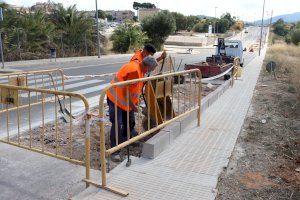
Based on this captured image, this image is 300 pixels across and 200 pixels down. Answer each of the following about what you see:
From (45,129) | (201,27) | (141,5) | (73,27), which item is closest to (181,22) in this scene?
(201,27)

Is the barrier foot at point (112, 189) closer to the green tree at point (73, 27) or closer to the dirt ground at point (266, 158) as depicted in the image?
the dirt ground at point (266, 158)

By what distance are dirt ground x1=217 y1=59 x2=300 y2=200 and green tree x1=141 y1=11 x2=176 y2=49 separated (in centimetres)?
3662

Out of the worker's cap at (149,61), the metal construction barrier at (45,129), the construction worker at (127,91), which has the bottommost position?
the metal construction barrier at (45,129)

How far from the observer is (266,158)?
5.96 m

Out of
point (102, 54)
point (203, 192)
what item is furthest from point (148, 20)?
point (203, 192)

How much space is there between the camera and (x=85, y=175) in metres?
4.93

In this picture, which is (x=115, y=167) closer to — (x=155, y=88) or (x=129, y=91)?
(x=129, y=91)

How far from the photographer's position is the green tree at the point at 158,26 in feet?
151

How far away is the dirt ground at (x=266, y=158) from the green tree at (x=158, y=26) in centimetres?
3662

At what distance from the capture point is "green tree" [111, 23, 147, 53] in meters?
38.4

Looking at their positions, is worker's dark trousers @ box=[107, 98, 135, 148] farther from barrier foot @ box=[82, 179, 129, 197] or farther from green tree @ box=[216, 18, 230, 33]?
green tree @ box=[216, 18, 230, 33]

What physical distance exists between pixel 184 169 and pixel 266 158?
5.04ft

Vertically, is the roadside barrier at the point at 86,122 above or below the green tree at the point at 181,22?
below

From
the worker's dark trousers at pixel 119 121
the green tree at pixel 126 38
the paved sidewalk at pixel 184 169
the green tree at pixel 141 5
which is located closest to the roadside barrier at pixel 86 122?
the worker's dark trousers at pixel 119 121
